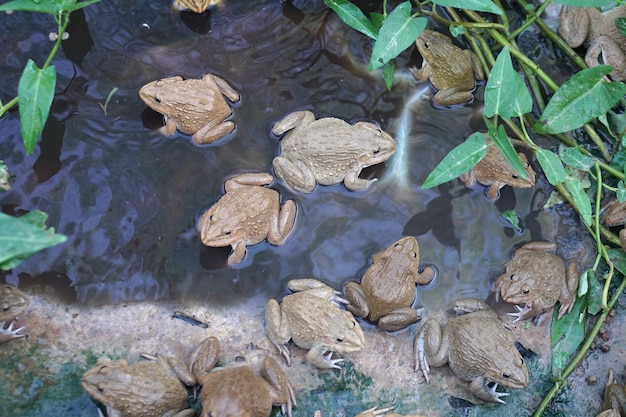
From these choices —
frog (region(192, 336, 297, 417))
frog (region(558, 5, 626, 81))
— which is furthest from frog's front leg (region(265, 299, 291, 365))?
frog (region(558, 5, 626, 81))

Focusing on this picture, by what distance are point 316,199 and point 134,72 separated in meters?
2.04

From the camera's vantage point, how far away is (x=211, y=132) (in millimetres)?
5180

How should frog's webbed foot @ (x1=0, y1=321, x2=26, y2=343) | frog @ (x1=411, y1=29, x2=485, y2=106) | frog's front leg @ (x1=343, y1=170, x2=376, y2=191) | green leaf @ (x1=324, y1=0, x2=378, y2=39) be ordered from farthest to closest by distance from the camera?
frog @ (x1=411, y1=29, x2=485, y2=106) → frog's front leg @ (x1=343, y1=170, x2=376, y2=191) → green leaf @ (x1=324, y1=0, x2=378, y2=39) → frog's webbed foot @ (x1=0, y1=321, x2=26, y2=343)

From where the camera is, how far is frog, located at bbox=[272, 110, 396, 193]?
5.14 meters

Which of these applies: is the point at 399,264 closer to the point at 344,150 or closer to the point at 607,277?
the point at 344,150

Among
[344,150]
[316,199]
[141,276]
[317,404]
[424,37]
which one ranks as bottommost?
[317,404]

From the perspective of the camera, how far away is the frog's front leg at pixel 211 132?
5.17 metres

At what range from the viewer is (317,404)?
476cm

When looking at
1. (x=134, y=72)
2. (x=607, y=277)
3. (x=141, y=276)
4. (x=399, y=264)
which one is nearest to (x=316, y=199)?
(x=399, y=264)

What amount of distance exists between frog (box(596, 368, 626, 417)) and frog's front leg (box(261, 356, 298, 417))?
8.72 ft

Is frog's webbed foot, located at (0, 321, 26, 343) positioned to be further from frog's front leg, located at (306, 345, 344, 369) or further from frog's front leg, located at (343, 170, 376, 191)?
frog's front leg, located at (343, 170, 376, 191)

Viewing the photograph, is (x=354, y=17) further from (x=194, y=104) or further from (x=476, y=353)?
(x=476, y=353)

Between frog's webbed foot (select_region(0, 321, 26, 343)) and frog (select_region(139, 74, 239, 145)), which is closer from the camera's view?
frog's webbed foot (select_region(0, 321, 26, 343))

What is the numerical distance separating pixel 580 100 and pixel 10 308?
493 cm
